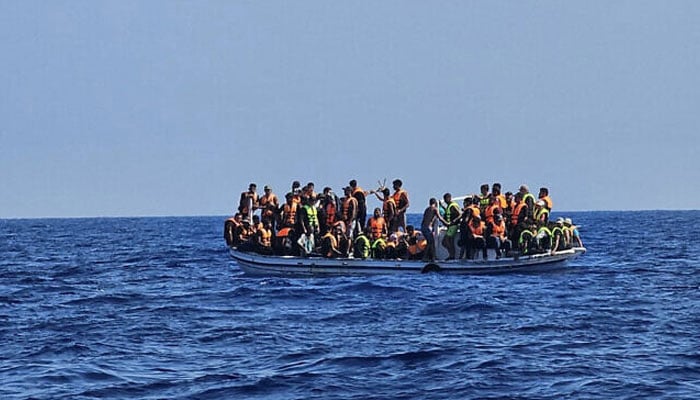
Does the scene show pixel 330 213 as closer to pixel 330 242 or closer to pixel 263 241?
pixel 330 242

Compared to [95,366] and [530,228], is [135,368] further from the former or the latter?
[530,228]

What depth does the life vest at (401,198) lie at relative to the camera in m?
30.5

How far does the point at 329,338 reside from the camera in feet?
63.5

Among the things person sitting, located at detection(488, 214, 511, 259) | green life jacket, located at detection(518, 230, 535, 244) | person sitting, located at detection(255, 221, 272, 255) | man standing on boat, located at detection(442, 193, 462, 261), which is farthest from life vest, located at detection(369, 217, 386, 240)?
green life jacket, located at detection(518, 230, 535, 244)

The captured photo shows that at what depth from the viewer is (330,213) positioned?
3034 centimetres

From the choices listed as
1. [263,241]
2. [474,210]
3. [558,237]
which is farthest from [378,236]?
[558,237]

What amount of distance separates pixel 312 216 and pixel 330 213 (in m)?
0.62

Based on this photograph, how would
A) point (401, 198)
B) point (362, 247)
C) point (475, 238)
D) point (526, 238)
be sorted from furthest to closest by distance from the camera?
point (401, 198) → point (526, 238) → point (362, 247) → point (475, 238)

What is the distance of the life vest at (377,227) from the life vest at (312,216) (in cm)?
151

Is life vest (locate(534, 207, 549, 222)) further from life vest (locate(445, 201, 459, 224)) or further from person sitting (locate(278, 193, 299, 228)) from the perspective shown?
person sitting (locate(278, 193, 299, 228))

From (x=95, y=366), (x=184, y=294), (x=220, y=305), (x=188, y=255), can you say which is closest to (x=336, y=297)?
(x=220, y=305)

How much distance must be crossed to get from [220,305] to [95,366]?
820 cm

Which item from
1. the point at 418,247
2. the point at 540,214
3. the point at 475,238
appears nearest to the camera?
the point at 475,238

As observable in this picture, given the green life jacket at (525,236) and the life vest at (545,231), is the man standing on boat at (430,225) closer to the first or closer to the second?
the green life jacket at (525,236)
